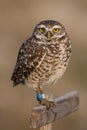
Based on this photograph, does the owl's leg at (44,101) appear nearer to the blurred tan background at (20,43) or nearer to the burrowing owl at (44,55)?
the burrowing owl at (44,55)

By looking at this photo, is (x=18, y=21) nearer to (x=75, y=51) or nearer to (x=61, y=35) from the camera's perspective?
(x=75, y=51)

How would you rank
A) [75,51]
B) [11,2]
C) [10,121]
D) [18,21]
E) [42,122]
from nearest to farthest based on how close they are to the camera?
[42,122] → [10,121] → [75,51] → [18,21] → [11,2]

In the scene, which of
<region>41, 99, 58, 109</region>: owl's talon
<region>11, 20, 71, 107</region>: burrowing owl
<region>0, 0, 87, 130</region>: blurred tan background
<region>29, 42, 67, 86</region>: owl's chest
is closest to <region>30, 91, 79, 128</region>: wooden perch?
<region>41, 99, 58, 109</region>: owl's talon

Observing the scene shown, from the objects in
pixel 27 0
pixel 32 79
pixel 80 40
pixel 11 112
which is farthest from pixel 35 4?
pixel 32 79

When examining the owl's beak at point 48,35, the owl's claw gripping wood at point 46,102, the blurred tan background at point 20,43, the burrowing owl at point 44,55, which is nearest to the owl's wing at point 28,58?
the burrowing owl at point 44,55

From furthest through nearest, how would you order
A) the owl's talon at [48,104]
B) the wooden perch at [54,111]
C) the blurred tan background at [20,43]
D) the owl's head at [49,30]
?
the blurred tan background at [20,43] < the owl's head at [49,30] < the owl's talon at [48,104] < the wooden perch at [54,111]

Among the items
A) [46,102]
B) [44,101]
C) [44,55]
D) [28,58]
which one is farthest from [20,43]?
[46,102]

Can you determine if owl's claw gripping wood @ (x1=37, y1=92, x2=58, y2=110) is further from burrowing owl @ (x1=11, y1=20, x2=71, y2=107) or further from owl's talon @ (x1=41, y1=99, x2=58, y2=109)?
burrowing owl @ (x1=11, y1=20, x2=71, y2=107)

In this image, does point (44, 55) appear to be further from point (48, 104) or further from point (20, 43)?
point (20, 43)
